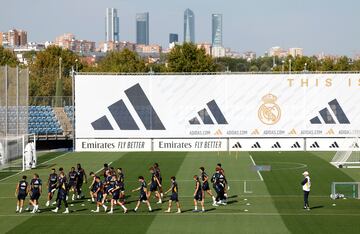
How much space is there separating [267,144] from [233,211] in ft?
103

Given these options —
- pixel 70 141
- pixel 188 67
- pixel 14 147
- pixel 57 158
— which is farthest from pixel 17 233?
pixel 188 67

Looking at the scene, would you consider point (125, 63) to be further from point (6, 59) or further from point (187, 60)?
point (6, 59)

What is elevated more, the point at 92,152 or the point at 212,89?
the point at 212,89

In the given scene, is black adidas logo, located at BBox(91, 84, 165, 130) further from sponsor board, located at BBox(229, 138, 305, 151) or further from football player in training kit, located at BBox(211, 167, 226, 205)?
football player in training kit, located at BBox(211, 167, 226, 205)

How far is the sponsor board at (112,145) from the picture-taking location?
216ft

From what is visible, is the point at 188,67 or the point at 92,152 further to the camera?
the point at 188,67

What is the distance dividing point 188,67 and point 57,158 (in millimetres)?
52836

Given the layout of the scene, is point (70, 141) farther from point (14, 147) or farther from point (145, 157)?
point (14, 147)

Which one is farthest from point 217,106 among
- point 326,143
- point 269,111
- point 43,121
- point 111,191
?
point 111,191

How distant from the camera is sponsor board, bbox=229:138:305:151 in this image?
65188 millimetres

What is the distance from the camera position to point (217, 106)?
65.5 metres

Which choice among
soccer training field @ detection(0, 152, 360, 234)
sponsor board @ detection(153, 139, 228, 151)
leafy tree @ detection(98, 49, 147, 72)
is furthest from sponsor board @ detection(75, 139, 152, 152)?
leafy tree @ detection(98, 49, 147, 72)

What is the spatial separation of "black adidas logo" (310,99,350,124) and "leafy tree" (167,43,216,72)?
155 feet

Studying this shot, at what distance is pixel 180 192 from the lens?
40500mm
